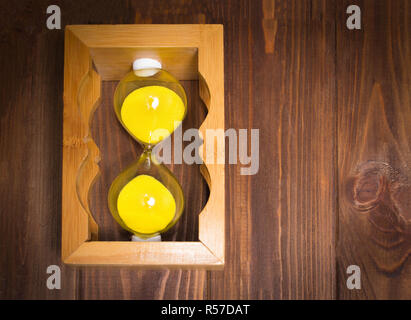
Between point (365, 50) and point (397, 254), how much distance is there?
1.25ft

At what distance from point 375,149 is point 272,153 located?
190 mm

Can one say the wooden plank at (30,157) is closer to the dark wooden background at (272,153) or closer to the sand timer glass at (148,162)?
the dark wooden background at (272,153)

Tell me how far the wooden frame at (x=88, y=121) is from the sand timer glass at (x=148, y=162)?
0.13ft

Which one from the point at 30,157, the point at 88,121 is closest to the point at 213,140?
the point at 88,121

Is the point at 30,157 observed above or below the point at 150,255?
above

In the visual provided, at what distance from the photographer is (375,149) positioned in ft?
2.28

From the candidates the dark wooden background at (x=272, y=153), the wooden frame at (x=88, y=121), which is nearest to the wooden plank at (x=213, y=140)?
the wooden frame at (x=88, y=121)

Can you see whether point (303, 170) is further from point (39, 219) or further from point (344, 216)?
point (39, 219)

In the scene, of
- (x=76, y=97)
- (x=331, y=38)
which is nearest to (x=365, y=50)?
(x=331, y=38)

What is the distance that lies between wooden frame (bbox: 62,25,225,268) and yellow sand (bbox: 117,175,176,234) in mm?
33

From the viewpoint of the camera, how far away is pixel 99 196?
697 millimetres

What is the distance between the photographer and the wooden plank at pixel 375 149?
0.68 metres

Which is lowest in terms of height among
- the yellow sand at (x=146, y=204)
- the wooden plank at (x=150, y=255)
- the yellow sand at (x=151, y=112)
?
the wooden plank at (x=150, y=255)

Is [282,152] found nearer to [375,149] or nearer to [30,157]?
[375,149]
